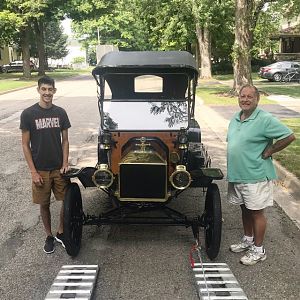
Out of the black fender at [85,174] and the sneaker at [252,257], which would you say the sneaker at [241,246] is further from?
the black fender at [85,174]

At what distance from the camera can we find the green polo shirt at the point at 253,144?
4.20 meters

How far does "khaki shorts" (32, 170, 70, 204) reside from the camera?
473 cm

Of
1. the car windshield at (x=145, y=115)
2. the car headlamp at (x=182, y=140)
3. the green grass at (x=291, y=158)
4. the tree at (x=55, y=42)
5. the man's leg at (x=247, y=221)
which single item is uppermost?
the tree at (x=55, y=42)

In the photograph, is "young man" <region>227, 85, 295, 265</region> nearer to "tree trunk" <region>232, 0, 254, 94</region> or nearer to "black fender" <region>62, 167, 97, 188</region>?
"black fender" <region>62, 167, 97, 188</region>

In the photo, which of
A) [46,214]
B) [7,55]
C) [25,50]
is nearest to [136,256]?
[46,214]

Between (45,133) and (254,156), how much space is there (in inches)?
84.5

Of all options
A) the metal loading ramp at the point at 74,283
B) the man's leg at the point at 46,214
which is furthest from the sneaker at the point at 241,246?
the man's leg at the point at 46,214

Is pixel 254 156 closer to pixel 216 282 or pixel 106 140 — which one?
pixel 216 282

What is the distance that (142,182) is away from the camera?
4508 millimetres

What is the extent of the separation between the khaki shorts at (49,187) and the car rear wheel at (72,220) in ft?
0.38

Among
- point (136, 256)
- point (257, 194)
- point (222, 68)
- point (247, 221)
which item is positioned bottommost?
point (136, 256)

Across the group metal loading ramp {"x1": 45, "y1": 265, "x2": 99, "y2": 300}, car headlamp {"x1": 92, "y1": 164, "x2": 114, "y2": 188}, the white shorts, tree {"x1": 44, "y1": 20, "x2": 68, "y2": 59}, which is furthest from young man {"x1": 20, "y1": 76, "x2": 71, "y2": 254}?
tree {"x1": 44, "y1": 20, "x2": 68, "y2": 59}

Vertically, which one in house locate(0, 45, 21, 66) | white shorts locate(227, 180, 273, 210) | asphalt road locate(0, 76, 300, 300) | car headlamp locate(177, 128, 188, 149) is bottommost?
asphalt road locate(0, 76, 300, 300)

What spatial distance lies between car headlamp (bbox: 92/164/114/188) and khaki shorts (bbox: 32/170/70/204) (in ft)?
1.43
